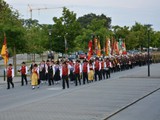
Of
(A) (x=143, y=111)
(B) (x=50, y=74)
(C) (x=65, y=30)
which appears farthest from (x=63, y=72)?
(C) (x=65, y=30)

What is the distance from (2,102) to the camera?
66.0 feet

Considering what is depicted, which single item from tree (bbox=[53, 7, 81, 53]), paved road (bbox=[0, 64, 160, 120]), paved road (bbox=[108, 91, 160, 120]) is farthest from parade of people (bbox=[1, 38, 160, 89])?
tree (bbox=[53, 7, 81, 53])

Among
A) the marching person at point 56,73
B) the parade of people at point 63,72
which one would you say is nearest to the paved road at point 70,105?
the parade of people at point 63,72

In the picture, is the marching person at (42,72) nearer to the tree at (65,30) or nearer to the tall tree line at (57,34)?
the tall tree line at (57,34)

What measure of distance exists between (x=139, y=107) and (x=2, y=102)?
6.24 metres

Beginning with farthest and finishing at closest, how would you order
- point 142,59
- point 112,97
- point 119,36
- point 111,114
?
1. point 119,36
2. point 142,59
3. point 112,97
4. point 111,114

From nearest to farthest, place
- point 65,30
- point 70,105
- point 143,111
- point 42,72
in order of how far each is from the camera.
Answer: point 143,111 < point 70,105 < point 42,72 < point 65,30

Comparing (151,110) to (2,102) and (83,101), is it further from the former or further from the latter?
(2,102)

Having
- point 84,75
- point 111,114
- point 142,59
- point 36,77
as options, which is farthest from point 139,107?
point 142,59

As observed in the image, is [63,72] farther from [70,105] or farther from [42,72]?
[70,105]

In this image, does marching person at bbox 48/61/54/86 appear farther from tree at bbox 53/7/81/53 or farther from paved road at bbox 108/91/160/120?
tree at bbox 53/7/81/53

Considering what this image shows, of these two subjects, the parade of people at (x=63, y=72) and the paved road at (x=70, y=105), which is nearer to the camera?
the paved road at (x=70, y=105)

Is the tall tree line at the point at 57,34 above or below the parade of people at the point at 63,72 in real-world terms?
above

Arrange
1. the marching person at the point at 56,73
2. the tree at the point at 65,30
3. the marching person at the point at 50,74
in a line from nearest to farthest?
the marching person at the point at 50,74
the marching person at the point at 56,73
the tree at the point at 65,30
